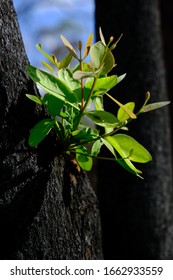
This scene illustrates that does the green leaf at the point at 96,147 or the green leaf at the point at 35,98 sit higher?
the green leaf at the point at 35,98

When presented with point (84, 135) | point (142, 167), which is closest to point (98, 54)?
point (84, 135)

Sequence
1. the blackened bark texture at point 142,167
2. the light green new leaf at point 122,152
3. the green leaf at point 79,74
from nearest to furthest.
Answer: the green leaf at point 79,74 → the light green new leaf at point 122,152 → the blackened bark texture at point 142,167

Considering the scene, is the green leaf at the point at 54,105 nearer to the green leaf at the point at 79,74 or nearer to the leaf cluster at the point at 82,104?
the leaf cluster at the point at 82,104

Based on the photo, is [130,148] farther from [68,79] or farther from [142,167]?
[142,167]

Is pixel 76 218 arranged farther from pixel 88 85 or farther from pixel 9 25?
pixel 9 25

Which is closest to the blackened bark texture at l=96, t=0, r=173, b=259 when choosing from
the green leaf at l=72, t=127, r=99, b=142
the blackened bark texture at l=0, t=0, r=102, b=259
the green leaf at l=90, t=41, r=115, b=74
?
the blackened bark texture at l=0, t=0, r=102, b=259

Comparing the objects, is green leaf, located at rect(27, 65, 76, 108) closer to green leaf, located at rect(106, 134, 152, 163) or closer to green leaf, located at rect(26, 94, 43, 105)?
green leaf, located at rect(26, 94, 43, 105)

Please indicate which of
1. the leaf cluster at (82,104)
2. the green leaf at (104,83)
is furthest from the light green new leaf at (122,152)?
the green leaf at (104,83)
